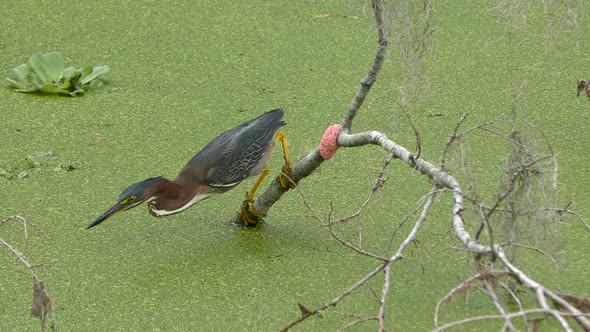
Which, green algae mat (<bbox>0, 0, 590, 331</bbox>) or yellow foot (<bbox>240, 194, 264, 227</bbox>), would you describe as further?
yellow foot (<bbox>240, 194, 264, 227</bbox>)

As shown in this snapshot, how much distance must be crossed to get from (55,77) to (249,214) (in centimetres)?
106

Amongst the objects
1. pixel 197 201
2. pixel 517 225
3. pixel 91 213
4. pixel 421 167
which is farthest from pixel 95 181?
pixel 517 225

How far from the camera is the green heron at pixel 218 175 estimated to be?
8.20 feet

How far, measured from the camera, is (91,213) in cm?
271

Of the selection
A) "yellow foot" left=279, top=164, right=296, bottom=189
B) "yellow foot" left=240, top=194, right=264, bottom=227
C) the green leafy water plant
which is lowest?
the green leafy water plant

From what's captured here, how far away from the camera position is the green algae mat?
2350 millimetres

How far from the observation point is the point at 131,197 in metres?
2.47

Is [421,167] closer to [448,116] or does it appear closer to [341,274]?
[341,274]

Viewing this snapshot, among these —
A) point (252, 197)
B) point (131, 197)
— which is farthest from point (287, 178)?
point (131, 197)

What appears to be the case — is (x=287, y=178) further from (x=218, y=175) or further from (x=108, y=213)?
(x=108, y=213)

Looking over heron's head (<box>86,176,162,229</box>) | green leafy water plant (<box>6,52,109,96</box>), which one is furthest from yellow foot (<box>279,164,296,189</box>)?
green leafy water plant (<box>6,52,109,96</box>)

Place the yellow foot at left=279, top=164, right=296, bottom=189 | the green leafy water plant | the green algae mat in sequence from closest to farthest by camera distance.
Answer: the green algae mat
the yellow foot at left=279, top=164, right=296, bottom=189
the green leafy water plant

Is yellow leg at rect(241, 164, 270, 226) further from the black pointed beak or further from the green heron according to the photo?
the black pointed beak

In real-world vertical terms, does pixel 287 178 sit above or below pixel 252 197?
above
